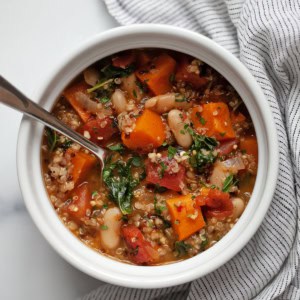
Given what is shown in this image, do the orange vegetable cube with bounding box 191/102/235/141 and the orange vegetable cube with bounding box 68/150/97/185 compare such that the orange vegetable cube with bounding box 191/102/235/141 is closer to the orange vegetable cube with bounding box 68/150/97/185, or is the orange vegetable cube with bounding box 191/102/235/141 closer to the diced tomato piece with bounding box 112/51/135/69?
the diced tomato piece with bounding box 112/51/135/69

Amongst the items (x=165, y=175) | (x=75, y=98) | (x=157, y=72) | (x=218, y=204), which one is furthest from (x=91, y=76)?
(x=218, y=204)

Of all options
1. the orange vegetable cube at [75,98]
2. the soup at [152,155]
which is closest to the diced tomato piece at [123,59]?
the soup at [152,155]

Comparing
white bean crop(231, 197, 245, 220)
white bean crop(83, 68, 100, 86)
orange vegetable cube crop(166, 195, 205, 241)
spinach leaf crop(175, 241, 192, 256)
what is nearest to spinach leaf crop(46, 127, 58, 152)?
white bean crop(83, 68, 100, 86)

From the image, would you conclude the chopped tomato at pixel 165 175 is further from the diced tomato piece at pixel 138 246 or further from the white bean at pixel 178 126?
the diced tomato piece at pixel 138 246

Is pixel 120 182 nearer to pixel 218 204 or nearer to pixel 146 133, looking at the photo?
pixel 146 133

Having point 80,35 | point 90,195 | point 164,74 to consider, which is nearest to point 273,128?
point 164,74

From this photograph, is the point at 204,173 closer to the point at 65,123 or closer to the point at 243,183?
the point at 243,183
